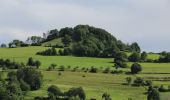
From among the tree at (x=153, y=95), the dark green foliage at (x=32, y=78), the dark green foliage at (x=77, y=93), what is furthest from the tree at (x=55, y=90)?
the tree at (x=153, y=95)

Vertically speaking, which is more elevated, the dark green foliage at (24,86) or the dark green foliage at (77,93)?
the dark green foliage at (24,86)

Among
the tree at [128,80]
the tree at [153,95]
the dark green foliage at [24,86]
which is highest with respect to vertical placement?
the tree at [128,80]

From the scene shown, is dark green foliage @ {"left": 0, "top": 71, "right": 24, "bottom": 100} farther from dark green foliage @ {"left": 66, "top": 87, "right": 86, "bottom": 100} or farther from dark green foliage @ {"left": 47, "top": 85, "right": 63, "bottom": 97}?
dark green foliage @ {"left": 66, "top": 87, "right": 86, "bottom": 100}

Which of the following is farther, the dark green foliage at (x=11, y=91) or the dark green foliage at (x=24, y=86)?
the dark green foliage at (x=24, y=86)

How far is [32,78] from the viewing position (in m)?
196

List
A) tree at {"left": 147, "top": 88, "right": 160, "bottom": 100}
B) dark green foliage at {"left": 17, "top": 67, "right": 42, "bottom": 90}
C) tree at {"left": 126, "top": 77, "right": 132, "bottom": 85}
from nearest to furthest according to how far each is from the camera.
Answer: tree at {"left": 147, "top": 88, "right": 160, "bottom": 100} < dark green foliage at {"left": 17, "top": 67, "right": 42, "bottom": 90} < tree at {"left": 126, "top": 77, "right": 132, "bottom": 85}

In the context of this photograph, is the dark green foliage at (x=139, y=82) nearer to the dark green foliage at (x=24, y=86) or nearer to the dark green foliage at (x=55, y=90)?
the dark green foliage at (x=55, y=90)

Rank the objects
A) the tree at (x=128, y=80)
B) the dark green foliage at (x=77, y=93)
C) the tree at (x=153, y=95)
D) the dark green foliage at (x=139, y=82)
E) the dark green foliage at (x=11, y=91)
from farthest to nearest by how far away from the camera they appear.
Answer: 1. the tree at (x=128, y=80)
2. the dark green foliage at (x=139, y=82)
3. the tree at (x=153, y=95)
4. the dark green foliage at (x=77, y=93)
5. the dark green foliage at (x=11, y=91)

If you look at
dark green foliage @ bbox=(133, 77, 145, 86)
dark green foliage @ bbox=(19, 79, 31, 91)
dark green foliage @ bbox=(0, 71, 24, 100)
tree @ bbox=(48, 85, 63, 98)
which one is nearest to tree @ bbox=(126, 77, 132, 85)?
dark green foliage @ bbox=(133, 77, 145, 86)

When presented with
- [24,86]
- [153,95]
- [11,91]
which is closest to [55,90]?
[11,91]

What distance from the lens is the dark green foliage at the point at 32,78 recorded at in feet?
610

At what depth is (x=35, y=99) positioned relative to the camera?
16425cm

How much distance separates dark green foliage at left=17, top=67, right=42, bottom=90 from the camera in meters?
186

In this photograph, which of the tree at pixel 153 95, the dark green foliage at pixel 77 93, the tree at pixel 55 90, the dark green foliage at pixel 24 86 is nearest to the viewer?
the dark green foliage at pixel 77 93
